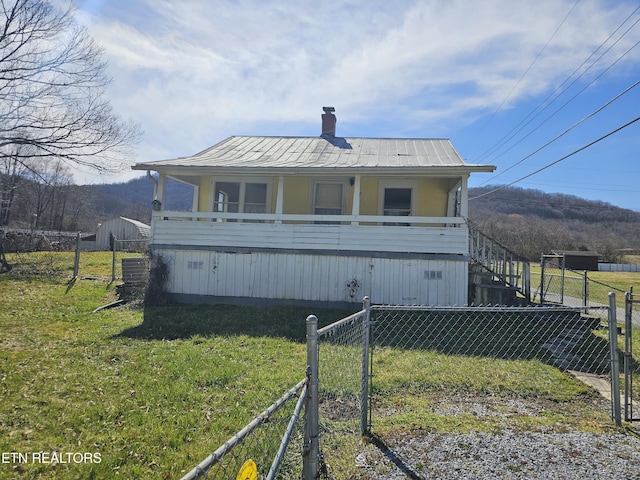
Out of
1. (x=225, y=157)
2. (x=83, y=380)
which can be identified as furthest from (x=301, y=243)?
(x=83, y=380)

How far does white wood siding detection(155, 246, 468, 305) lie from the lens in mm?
9984

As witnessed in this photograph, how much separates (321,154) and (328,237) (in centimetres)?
349

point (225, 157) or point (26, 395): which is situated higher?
point (225, 157)

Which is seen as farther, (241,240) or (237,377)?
(241,240)

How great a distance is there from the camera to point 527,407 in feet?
14.9

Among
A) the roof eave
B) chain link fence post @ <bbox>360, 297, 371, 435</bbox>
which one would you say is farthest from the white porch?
chain link fence post @ <bbox>360, 297, 371, 435</bbox>

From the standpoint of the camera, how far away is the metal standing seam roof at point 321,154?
1045cm

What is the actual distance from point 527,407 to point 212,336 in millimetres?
5536

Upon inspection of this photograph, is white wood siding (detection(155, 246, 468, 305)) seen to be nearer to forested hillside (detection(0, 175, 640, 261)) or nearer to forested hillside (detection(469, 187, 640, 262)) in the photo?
forested hillside (detection(0, 175, 640, 261))

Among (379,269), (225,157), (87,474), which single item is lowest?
(87,474)

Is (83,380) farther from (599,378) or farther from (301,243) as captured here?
(599,378)

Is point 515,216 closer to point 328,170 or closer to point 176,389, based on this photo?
point 328,170

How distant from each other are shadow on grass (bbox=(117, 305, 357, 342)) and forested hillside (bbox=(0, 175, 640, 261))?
3027 cm

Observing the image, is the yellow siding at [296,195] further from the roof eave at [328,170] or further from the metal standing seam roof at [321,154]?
the roof eave at [328,170]
